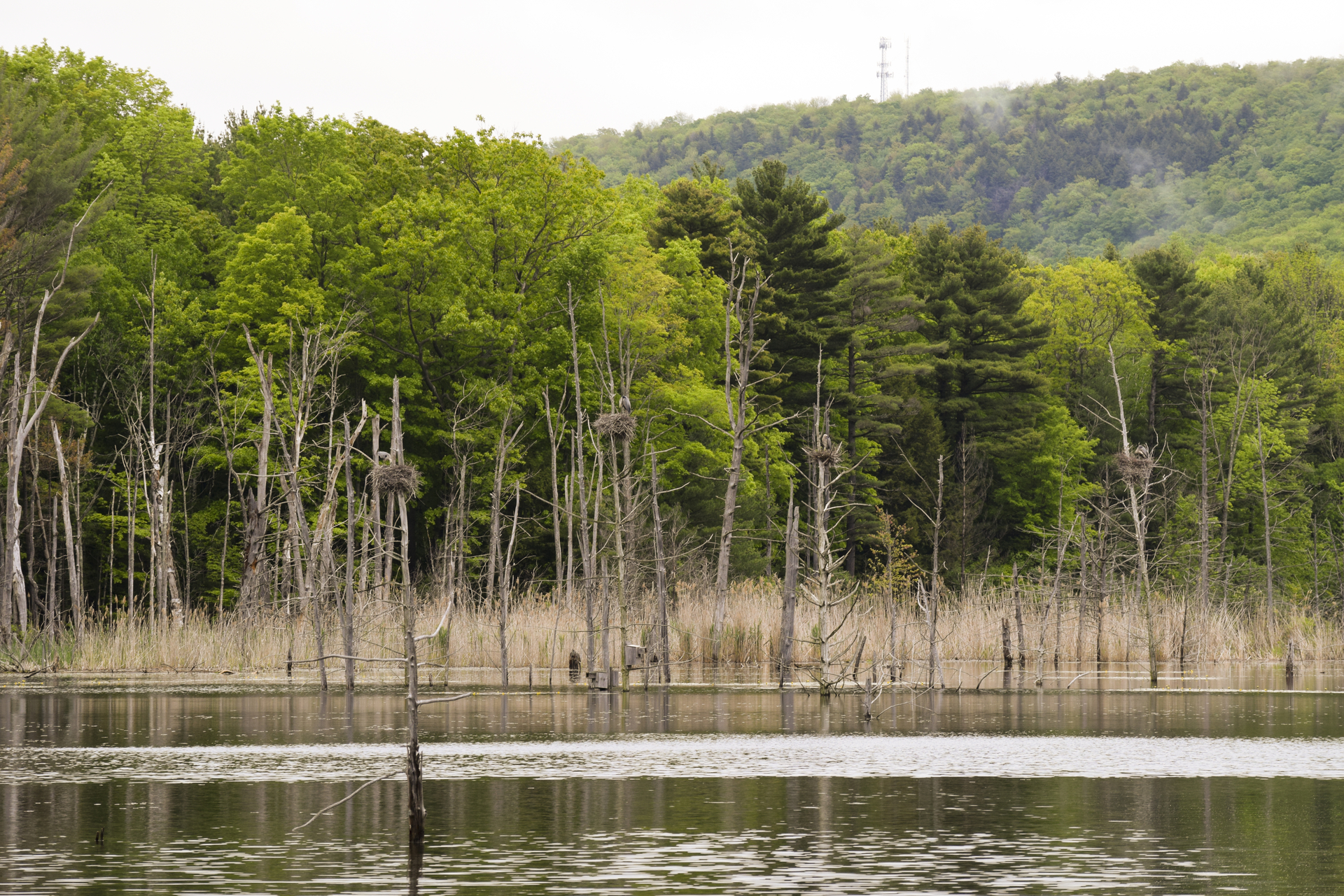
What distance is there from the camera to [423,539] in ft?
171

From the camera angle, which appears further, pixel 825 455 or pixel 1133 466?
pixel 1133 466

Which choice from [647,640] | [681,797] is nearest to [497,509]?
[647,640]

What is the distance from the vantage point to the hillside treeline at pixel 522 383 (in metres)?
40.2

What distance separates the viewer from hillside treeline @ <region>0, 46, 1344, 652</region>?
40156 mm

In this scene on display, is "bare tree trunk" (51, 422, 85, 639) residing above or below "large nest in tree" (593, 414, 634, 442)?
below

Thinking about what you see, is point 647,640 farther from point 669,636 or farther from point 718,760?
point 718,760

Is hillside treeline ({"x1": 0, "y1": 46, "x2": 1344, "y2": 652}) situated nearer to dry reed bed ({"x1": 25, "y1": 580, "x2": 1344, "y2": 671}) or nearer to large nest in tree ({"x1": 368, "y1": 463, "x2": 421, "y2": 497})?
dry reed bed ({"x1": 25, "y1": 580, "x2": 1344, "y2": 671})

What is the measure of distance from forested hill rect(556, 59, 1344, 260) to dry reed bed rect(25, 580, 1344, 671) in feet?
204

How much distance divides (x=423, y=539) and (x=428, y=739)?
3197 cm

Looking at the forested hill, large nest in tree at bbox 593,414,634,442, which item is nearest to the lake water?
large nest in tree at bbox 593,414,634,442

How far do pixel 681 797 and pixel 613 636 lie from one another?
1585 centimetres

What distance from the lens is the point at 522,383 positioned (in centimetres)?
5025

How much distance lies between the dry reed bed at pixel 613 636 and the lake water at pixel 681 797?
570 centimetres

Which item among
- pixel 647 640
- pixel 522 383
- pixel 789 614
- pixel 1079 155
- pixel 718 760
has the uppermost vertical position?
pixel 1079 155
